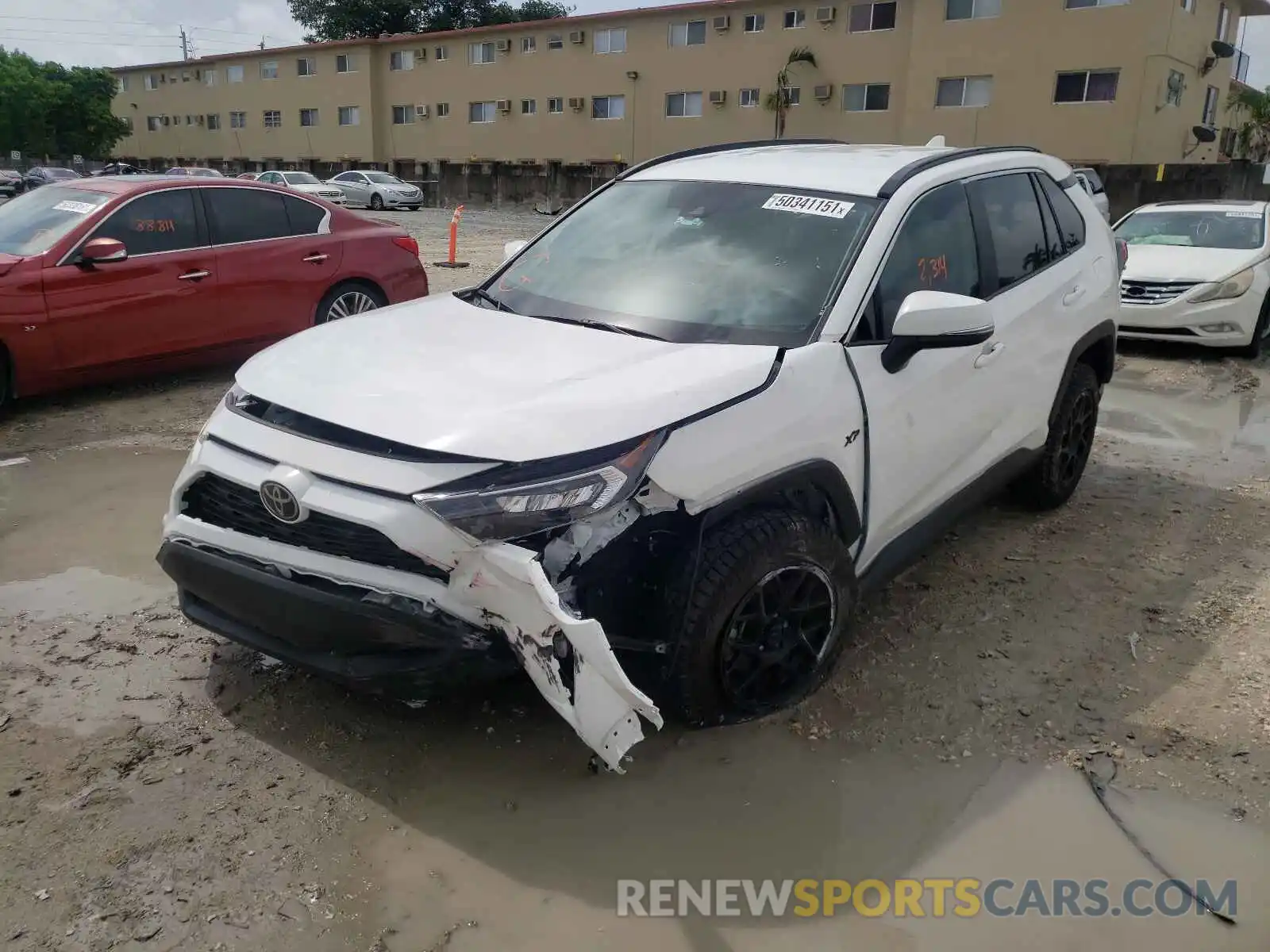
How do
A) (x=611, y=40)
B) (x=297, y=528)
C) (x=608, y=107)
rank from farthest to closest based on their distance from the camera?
(x=608, y=107)
(x=611, y=40)
(x=297, y=528)

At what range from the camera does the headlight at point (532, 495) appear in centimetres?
238

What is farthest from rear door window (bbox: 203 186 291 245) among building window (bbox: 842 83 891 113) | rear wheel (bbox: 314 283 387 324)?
building window (bbox: 842 83 891 113)

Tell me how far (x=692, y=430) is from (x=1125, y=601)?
8.26 feet

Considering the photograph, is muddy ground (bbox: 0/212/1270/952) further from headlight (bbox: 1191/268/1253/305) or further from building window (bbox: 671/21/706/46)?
building window (bbox: 671/21/706/46)

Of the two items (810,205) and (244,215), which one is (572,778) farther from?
(244,215)

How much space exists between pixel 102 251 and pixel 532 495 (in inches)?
205

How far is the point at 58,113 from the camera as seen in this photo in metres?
59.8


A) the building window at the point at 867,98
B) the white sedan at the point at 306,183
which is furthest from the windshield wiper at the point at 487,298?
the building window at the point at 867,98

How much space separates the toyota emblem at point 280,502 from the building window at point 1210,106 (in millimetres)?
35504

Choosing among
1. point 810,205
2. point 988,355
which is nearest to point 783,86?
point 988,355

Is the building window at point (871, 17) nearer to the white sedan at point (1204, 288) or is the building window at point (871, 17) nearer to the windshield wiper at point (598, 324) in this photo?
the white sedan at point (1204, 288)

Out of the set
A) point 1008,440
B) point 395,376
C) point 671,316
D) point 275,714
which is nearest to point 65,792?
point 275,714

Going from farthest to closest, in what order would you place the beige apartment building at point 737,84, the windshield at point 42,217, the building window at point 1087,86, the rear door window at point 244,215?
the beige apartment building at point 737,84
the building window at point 1087,86
the rear door window at point 244,215
the windshield at point 42,217

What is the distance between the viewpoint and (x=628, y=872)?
98.8 inches
